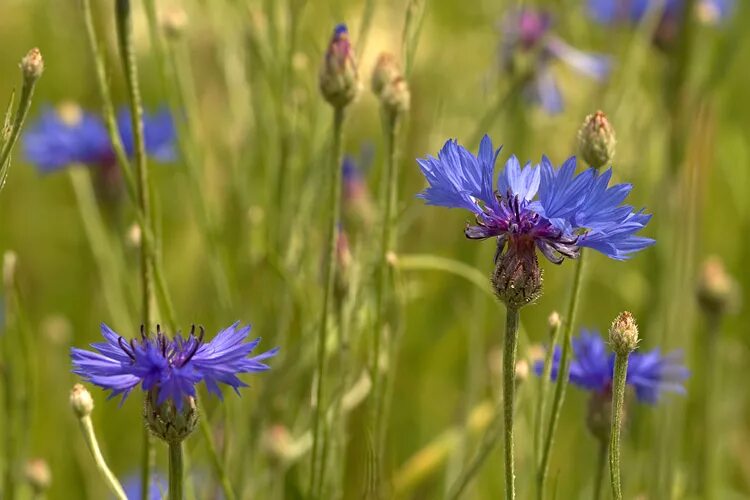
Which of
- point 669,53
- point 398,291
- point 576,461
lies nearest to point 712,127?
point 669,53

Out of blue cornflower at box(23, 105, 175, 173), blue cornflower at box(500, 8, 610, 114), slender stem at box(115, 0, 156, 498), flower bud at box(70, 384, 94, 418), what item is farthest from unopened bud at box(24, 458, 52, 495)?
blue cornflower at box(500, 8, 610, 114)

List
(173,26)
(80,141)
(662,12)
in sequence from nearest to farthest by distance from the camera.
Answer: (173,26)
(80,141)
(662,12)

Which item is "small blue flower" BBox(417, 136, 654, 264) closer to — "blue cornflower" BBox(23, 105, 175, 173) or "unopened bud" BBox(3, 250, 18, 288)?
→ "unopened bud" BBox(3, 250, 18, 288)

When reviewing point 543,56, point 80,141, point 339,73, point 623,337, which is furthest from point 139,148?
point 543,56

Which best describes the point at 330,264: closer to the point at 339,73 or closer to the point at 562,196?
the point at 339,73

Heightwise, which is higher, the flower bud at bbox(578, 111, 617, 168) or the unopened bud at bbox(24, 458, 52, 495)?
the flower bud at bbox(578, 111, 617, 168)

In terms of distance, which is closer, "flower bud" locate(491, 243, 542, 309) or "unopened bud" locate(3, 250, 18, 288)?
"flower bud" locate(491, 243, 542, 309)

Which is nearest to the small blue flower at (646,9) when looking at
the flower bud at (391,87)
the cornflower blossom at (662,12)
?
the cornflower blossom at (662,12)

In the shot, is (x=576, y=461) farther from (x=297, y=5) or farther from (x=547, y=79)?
(x=297, y=5)
